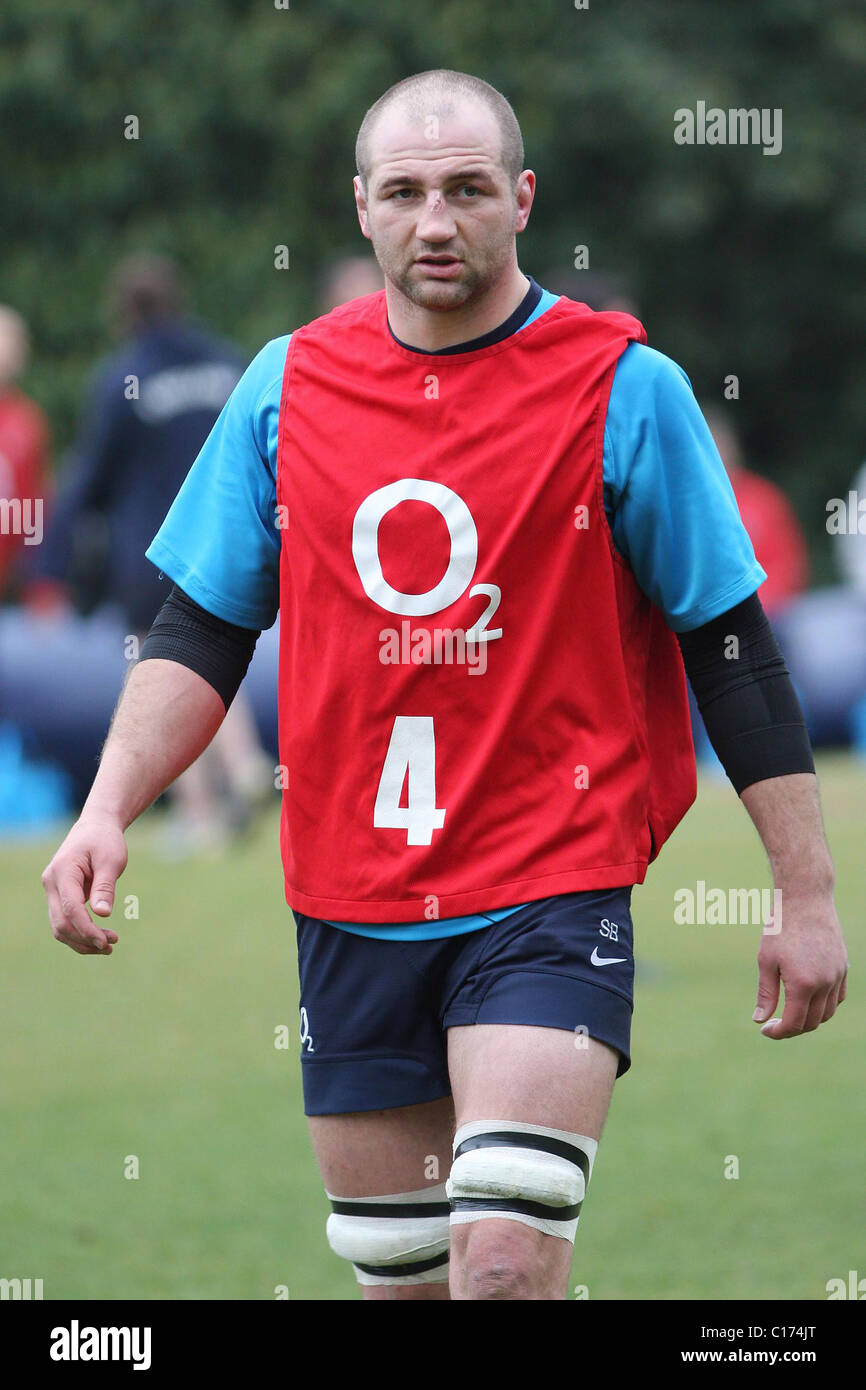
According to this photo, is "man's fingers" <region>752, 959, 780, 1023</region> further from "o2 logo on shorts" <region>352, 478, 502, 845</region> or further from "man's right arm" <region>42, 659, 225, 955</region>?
"man's right arm" <region>42, 659, 225, 955</region>

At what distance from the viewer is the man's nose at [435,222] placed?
318 centimetres

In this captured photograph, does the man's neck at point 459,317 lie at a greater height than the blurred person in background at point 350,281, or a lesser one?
lesser

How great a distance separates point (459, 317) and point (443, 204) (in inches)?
7.6

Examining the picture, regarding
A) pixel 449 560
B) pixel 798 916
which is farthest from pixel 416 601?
pixel 798 916

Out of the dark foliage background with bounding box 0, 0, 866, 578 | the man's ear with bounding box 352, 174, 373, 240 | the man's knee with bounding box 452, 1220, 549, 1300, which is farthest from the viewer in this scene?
the dark foliage background with bounding box 0, 0, 866, 578

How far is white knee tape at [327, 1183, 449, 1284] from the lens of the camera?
11.3 feet

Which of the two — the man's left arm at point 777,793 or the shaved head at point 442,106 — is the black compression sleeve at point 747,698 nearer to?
the man's left arm at point 777,793

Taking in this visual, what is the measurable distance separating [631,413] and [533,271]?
75.3 feet

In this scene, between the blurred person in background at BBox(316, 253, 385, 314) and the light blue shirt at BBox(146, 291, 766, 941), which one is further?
the blurred person in background at BBox(316, 253, 385, 314)

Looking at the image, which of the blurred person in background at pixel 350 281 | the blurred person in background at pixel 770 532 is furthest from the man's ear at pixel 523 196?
the blurred person in background at pixel 770 532

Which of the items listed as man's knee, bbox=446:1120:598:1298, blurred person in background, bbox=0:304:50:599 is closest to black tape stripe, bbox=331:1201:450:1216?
man's knee, bbox=446:1120:598:1298

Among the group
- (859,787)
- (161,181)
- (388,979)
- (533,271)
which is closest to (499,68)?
(533,271)

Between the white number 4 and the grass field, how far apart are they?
1737 mm

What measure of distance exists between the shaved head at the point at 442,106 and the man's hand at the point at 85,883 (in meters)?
1.16
